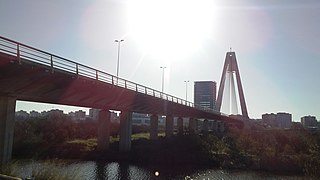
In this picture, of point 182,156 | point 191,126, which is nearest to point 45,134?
point 182,156

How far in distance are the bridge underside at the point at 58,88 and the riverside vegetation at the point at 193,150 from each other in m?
8.61

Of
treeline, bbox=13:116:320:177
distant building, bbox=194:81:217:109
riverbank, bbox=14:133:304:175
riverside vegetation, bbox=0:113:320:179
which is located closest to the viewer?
riverbank, bbox=14:133:304:175

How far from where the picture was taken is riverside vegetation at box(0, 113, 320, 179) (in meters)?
50.2

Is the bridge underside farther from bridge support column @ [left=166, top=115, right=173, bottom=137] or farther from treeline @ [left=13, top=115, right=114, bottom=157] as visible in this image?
bridge support column @ [left=166, top=115, right=173, bottom=137]

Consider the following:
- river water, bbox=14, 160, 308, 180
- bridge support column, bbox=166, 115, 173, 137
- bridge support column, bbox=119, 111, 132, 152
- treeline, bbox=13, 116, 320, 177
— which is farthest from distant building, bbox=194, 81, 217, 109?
river water, bbox=14, 160, 308, 180

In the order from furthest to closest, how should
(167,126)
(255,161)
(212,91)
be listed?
(212,91)
(167,126)
(255,161)

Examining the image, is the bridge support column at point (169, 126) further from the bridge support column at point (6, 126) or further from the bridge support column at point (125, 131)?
the bridge support column at point (6, 126)

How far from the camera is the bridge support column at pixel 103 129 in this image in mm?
55688

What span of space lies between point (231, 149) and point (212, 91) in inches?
4434

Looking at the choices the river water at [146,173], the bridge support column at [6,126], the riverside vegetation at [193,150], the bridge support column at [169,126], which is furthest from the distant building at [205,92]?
the bridge support column at [6,126]

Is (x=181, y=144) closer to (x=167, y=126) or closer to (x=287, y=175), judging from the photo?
(x=167, y=126)

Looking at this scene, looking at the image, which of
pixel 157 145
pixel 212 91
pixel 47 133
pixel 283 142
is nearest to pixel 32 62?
pixel 157 145

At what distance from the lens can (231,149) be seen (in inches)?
2386

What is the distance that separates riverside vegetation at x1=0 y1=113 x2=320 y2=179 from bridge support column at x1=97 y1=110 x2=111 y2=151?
1.11 metres
